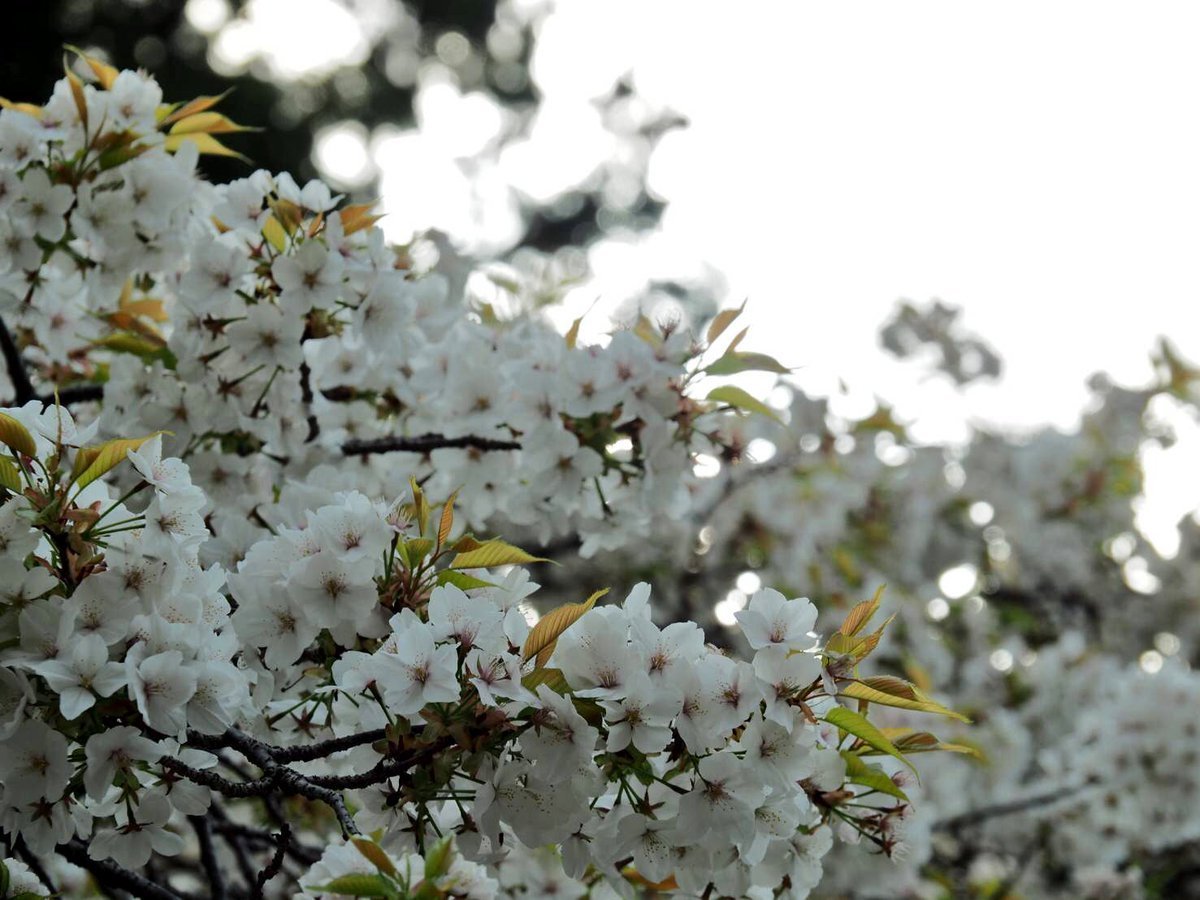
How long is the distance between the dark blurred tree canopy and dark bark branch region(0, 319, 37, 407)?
23.9 ft

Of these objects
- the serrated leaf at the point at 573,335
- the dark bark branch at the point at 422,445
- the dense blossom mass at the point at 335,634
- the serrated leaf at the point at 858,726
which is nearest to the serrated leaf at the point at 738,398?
the dense blossom mass at the point at 335,634

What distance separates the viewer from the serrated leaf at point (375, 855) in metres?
1.25

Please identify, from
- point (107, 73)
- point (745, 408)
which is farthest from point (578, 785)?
point (107, 73)

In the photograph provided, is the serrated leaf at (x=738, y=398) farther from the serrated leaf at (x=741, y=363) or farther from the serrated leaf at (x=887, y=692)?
the serrated leaf at (x=887, y=692)

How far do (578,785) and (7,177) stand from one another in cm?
150

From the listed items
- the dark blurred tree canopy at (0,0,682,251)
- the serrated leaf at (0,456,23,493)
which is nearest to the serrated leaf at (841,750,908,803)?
the serrated leaf at (0,456,23,493)

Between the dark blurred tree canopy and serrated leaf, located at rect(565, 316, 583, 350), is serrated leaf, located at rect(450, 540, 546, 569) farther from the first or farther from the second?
the dark blurred tree canopy

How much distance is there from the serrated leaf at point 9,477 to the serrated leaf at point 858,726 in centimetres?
98

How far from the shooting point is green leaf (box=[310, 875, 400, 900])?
1.23m

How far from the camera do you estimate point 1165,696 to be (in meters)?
3.80

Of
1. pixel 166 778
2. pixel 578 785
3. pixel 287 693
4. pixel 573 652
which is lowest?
pixel 287 693

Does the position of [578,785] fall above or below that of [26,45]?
above

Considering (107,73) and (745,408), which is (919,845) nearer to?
(745,408)

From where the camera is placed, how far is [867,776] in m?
1.49
